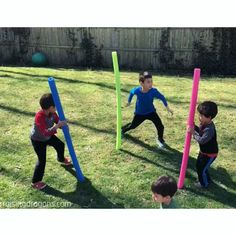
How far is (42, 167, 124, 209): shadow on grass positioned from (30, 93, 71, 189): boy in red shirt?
0.27 metres

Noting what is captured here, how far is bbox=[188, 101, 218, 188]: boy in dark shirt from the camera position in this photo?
5160mm

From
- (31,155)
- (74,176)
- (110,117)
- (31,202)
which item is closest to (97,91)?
(110,117)

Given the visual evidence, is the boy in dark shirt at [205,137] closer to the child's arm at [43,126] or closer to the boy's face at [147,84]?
the boy's face at [147,84]

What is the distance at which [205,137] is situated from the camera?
5.23 meters

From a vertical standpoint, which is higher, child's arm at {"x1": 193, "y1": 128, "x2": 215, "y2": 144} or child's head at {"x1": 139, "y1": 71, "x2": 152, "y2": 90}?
child's head at {"x1": 139, "y1": 71, "x2": 152, "y2": 90}

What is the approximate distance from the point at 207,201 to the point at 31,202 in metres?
2.49

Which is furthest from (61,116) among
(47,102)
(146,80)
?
(146,80)

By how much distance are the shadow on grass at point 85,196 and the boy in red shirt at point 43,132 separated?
274 millimetres

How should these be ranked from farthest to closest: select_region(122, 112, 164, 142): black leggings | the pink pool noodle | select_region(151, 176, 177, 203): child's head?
1. select_region(122, 112, 164, 142): black leggings
2. the pink pool noodle
3. select_region(151, 176, 177, 203): child's head

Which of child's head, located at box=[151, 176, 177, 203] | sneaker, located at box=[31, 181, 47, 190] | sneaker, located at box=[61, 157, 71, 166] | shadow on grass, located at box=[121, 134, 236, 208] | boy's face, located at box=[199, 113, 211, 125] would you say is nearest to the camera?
child's head, located at box=[151, 176, 177, 203]

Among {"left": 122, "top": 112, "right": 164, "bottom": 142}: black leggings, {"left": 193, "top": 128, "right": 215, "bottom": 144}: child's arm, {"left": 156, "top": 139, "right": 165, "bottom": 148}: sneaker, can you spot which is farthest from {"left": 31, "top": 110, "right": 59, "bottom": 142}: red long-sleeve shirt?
{"left": 156, "top": 139, "right": 165, "bottom": 148}: sneaker

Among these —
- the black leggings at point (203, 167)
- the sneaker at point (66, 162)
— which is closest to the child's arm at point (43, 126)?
the sneaker at point (66, 162)

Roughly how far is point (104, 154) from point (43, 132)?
1.76m

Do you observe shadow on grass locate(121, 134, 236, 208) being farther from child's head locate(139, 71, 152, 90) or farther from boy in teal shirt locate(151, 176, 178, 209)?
boy in teal shirt locate(151, 176, 178, 209)
